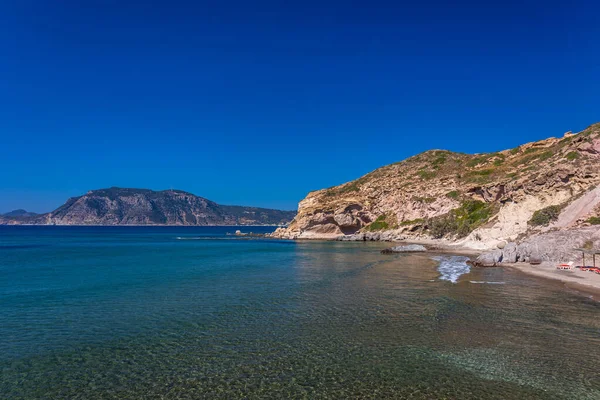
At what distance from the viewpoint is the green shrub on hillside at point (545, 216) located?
1720 inches

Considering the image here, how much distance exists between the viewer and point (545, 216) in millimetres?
44062

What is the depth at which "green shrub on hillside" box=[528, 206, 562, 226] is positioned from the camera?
43688mm

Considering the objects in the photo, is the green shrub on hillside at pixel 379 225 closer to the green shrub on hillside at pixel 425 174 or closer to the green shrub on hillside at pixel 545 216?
the green shrub on hillside at pixel 425 174

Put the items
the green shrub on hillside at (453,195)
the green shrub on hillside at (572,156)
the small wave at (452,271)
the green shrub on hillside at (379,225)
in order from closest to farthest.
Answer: the small wave at (452,271) < the green shrub on hillside at (572,156) < the green shrub on hillside at (453,195) < the green shrub on hillside at (379,225)

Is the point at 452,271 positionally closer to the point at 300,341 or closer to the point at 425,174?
the point at 300,341

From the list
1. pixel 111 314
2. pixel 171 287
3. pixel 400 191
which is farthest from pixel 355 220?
pixel 111 314

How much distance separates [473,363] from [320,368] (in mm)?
4446

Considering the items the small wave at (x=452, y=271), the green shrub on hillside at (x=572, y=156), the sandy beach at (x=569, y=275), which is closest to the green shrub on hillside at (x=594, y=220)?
the sandy beach at (x=569, y=275)

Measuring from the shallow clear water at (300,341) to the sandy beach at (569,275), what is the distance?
1.48m

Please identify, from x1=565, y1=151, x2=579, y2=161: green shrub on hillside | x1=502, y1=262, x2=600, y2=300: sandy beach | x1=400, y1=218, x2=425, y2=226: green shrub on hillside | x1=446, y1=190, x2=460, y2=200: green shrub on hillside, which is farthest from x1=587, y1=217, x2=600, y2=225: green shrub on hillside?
x1=446, y1=190, x2=460, y2=200: green shrub on hillside

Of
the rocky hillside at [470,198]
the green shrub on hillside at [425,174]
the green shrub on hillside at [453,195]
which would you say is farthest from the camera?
the green shrub on hillside at [425,174]

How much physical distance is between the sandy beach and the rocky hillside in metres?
8.54

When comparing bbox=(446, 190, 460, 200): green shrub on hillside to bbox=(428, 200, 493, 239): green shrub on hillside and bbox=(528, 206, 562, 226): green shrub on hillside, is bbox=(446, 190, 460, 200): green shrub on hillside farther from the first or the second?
bbox=(528, 206, 562, 226): green shrub on hillside

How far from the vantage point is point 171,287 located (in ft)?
82.5
